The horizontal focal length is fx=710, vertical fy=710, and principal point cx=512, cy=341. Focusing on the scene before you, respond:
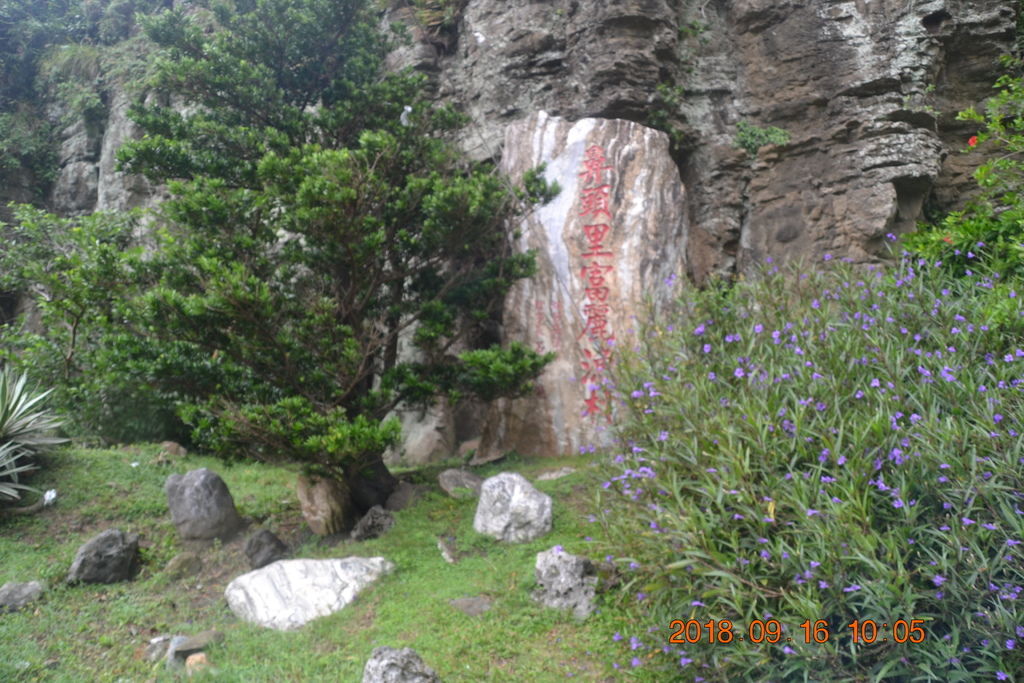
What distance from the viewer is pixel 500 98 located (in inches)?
325

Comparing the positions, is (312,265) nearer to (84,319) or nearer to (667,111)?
(84,319)

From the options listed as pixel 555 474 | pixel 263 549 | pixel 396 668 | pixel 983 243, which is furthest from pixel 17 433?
pixel 983 243

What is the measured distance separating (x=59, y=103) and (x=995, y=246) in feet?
49.6

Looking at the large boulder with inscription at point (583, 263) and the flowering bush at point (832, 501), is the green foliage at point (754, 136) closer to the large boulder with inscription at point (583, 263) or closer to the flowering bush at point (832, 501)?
the large boulder with inscription at point (583, 263)

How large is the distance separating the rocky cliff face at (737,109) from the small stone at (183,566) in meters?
2.74

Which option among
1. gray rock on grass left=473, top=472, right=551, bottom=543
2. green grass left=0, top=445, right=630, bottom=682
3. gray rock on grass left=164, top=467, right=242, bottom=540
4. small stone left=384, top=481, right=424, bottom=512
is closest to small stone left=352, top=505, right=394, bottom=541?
green grass left=0, top=445, right=630, bottom=682

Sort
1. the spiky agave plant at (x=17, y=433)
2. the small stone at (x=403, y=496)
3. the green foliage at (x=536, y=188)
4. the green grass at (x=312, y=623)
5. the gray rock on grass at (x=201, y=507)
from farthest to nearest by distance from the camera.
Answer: the green foliage at (x=536, y=188), the spiky agave plant at (x=17, y=433), the small stone at (x=403, y=496), the gray rock on grass at (x=201, y=507), the green grass at (x=312, y=623)

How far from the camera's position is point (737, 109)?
7945mm

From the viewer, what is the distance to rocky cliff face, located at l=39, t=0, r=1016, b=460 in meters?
6.86

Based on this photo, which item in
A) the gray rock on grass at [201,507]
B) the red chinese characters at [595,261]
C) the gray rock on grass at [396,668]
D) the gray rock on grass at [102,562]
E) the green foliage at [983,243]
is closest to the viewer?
the gray rock on grass at [396,668]

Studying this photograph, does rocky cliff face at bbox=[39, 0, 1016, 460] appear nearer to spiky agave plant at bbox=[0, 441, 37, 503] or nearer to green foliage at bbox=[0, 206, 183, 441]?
green foliage at bbox=[0, 206, 183, 441]
